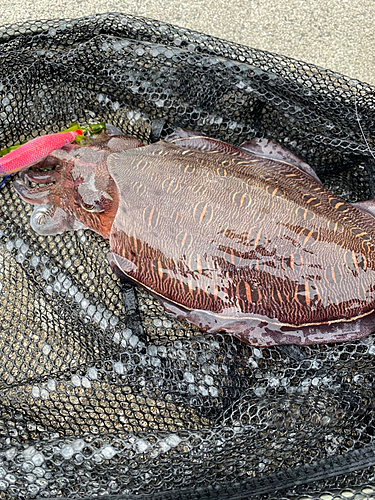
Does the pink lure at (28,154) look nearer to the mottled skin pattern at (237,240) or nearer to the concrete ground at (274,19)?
the mottled skin pattern at (237,240)

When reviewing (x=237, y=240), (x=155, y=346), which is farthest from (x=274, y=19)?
(x=155, y=346)

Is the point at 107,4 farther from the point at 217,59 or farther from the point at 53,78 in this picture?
the point at 217,59

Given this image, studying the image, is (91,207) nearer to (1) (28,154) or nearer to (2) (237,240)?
(1) (28,154)

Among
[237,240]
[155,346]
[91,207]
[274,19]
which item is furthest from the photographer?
[274,19]

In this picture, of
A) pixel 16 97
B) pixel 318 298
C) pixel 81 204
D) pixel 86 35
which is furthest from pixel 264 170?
pixel 16 97

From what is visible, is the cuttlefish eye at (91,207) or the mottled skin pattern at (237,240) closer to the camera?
the mottled skin pattern at (237,240)

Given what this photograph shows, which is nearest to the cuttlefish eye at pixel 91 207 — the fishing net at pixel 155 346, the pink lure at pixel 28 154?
the fishing net at pixel 155 346

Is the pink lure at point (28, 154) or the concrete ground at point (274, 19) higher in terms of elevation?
the concrete ground at point (274, 19)
